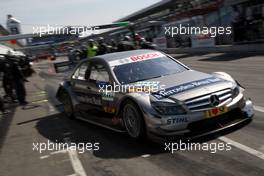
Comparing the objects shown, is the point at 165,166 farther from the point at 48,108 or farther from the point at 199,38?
the point at 199,38

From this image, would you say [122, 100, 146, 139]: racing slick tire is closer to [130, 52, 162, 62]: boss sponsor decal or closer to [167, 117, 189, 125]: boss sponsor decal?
[167, 117, 189, 125]: boss sponsor decal

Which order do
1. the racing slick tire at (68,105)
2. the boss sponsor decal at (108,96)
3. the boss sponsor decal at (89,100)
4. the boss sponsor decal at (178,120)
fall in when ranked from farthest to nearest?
1. the racing slick tire at (68,105)
2. the boss sponsor decal at (89,100)
3. the boss sponsor decal at (108,96)
4. the boss sponsor decal at (178,120)

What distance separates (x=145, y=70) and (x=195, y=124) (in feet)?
6.29

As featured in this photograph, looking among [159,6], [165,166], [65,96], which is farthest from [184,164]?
[159,6]

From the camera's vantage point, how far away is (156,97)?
6.45m

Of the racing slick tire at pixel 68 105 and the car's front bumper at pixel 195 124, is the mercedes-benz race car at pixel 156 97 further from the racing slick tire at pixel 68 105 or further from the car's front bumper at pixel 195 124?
the racing slick tire at pixel 68 105

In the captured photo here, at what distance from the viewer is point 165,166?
5.60 m

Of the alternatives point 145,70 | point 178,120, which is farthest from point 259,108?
point 178,120

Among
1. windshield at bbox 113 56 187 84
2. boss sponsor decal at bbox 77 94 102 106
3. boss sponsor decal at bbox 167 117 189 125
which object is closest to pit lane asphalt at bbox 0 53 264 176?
boss sponsor decal at bbox 167 117 189 125

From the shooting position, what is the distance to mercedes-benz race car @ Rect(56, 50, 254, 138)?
246 inches

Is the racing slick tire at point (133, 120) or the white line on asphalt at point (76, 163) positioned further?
the racing slick tire at point (133, 120)

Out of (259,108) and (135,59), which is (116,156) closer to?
(135,59)

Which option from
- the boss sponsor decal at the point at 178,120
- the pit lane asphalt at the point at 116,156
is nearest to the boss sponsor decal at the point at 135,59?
the pit lane asphalt at the point at 116,156

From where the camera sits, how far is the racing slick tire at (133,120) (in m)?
6.61
